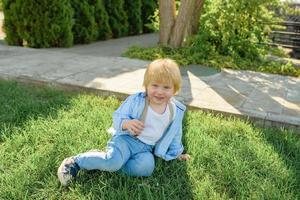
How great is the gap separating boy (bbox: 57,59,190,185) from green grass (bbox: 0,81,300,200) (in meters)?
0.08

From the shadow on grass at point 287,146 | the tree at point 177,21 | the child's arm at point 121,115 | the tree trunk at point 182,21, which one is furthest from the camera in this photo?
the tree at point 177,21

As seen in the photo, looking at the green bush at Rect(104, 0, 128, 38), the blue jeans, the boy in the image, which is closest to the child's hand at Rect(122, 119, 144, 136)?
the boy

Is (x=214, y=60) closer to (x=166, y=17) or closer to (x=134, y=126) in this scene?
(x=166, y=17)

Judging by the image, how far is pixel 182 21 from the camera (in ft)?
23.1

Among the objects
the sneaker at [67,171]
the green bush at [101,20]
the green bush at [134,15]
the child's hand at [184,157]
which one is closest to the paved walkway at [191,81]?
the child's hand at [184,157]

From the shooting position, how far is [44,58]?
6.05 m

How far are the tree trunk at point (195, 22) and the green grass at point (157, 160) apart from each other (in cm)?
369

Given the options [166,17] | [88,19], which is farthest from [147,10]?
[166,17]

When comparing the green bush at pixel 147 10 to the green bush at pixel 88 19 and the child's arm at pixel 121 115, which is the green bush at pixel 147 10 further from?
the child's arm at pixel 121 115

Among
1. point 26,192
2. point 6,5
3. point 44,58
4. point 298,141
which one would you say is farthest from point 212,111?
point 6,5

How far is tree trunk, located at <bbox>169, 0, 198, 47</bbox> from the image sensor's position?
22.6 feet

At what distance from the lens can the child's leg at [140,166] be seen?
2684 mm

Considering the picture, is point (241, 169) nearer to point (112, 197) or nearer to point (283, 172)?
point (283, 172)

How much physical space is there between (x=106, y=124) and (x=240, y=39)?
4169mm
